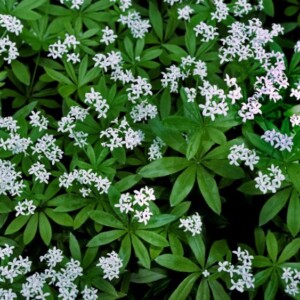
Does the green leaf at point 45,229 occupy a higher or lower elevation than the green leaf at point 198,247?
higher

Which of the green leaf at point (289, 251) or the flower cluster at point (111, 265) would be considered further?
the green leaf at point (289, 251)

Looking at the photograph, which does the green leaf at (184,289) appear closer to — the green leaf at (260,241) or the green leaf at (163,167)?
the green leaf at (260,241)

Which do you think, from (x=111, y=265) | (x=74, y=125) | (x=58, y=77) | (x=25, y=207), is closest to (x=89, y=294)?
(x=111, y=265)

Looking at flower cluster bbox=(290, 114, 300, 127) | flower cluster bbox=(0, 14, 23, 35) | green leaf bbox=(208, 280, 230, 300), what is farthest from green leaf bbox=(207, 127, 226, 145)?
flower cluster bbox=(0, 14, 23, 35)

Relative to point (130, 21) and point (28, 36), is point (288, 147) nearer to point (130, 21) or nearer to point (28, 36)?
point (130, 21)

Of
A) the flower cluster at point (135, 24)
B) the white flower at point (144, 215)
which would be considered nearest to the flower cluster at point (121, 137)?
the white flower at point (144, 215)

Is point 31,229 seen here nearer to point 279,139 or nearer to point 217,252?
point 217,252
